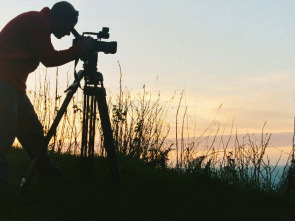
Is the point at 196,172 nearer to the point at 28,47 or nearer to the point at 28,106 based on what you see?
the point at 28,106

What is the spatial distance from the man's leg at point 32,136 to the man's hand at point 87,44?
42.5 inches

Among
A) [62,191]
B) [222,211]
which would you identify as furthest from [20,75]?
[222,211]

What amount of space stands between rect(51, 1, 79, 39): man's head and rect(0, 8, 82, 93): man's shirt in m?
0.16

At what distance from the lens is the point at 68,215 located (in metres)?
4.55

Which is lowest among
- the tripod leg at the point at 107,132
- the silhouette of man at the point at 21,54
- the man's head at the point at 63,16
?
the tripod leg at the point at 107,132

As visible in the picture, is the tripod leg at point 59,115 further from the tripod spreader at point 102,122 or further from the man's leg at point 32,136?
the man's leg at point 32,136

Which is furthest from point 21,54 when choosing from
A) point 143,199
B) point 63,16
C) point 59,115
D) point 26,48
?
point 143,199

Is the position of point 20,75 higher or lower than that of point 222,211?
higher

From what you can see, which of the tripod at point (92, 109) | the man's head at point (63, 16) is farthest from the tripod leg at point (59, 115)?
the man's head at point (63, 16)

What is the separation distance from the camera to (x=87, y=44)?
4805 millimetres

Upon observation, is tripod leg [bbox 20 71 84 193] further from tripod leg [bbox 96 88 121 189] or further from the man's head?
the man's head

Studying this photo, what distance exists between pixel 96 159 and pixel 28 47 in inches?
117

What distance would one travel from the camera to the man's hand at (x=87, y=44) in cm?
478

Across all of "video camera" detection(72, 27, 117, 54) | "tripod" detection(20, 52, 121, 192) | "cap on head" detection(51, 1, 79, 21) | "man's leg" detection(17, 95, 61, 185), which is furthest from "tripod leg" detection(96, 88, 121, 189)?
"cap on head" detection(51, 1, 79, 21)
